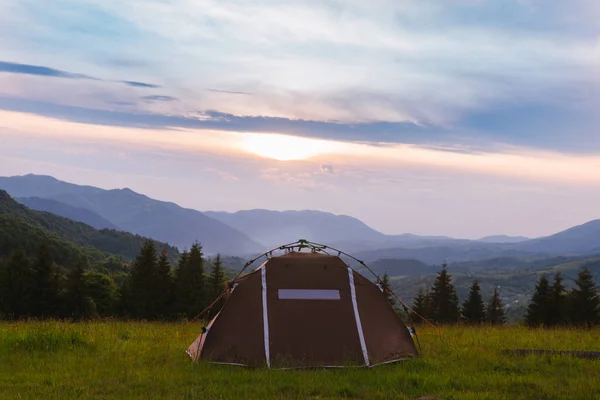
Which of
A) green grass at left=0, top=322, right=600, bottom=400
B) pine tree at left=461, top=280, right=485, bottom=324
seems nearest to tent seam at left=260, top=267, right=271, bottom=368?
green grass at left=0, top=322, right=600, bottom=400

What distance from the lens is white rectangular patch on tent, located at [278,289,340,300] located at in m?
11.9

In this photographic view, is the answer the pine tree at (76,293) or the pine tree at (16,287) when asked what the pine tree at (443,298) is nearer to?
the pine tree at (76,293)

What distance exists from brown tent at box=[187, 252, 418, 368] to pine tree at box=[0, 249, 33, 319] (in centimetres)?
5175

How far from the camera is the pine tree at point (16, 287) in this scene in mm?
55531

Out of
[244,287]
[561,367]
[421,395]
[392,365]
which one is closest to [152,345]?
[244,287]

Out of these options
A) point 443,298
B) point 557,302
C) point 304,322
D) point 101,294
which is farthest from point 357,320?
point 443,298

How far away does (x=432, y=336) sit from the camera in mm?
15359

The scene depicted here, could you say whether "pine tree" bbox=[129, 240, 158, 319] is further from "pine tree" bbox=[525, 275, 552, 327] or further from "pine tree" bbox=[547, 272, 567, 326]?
"pine tree" bbox=[547, 272, 567, 326]

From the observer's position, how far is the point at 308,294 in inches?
472

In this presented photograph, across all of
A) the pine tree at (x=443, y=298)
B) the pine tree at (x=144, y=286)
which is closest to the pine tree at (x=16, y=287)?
the pine tree at (x=144, y=286)

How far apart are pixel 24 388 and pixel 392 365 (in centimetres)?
714

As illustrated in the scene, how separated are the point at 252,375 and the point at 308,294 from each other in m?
2.63

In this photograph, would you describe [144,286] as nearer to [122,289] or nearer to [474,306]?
[122,289]

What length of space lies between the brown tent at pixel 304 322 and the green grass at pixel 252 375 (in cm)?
53
